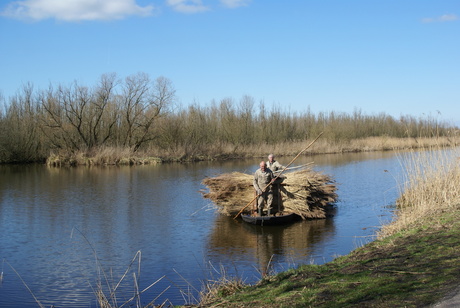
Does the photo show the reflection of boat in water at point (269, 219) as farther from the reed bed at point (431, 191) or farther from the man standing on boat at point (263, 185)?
the reed bed at point (431, 191)

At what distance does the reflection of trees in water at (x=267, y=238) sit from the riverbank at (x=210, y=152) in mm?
23560

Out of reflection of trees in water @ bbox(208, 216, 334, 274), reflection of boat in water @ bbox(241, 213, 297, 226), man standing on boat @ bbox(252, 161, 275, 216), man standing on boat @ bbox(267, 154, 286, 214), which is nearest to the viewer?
reflection of trees in water @ bbox(208, 216, 334, 274)

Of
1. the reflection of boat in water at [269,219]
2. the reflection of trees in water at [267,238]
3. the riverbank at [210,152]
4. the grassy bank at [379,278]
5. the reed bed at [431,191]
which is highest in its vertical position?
the riverbank at [210,152]

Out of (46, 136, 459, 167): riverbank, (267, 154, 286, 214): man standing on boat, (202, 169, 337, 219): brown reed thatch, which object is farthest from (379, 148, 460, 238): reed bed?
(46, 136, 459, 167): riverbank

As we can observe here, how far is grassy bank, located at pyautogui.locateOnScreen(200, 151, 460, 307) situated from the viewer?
5.16 meters

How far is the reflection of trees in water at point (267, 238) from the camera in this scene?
36.3ft

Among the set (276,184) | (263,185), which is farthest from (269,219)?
(276,184)

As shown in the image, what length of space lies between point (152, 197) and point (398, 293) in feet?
53.1

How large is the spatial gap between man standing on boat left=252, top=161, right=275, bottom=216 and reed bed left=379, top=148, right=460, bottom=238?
3634mm

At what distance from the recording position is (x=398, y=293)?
517 centimetres

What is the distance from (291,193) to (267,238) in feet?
7.85

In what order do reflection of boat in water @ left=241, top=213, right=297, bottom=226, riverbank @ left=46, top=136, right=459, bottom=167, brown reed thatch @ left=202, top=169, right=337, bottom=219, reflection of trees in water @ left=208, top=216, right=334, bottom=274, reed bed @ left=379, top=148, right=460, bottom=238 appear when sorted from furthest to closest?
riverbank @ left=46, top=136, right=459, bottom=167 < brown reed thatch @ left=202, top=169, right=337, bottom=219 < reflection of boat in water @ left=241, top=213, right=297, bottom=226 < reflection of trees in water @ left=208, top=216, right=334, bottom=274 < reed bed @ left=379, top=148, right=460, bottom=238

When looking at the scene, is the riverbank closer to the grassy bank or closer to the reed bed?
the reed bed

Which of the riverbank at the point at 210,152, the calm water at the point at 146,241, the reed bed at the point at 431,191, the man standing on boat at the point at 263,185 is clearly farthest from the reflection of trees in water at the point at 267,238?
the riverbank at the point at 210,152
